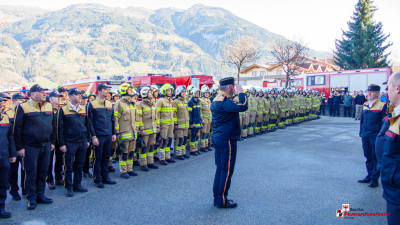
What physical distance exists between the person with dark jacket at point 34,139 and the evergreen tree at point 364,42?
3755 centimetres

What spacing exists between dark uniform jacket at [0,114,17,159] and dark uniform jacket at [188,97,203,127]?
5.15m

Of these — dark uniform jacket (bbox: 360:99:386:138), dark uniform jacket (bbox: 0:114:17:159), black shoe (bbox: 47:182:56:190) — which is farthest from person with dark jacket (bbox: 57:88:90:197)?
dark uniform jacket (bbox: 360:99:386:138)

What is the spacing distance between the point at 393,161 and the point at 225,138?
2542 millimetres

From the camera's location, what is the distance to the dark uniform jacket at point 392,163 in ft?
7.60

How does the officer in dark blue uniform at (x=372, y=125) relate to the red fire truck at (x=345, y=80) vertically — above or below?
below

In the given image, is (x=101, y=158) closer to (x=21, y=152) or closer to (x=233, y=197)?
(x=21, y=152)

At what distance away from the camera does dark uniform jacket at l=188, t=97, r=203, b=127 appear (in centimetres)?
886

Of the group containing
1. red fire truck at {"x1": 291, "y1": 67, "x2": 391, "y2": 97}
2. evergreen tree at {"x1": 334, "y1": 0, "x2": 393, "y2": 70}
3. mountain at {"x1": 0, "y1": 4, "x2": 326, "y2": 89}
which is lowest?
red fire truck at {"x1": 291, "y1": 67, "x2": 391, "y2": 97}

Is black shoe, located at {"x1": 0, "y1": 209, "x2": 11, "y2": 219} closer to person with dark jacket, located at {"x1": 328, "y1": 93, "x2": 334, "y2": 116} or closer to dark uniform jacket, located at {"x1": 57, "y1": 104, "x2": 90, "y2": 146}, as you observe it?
dark uniform jacket, located at {"x1": 57, "y1": 104, "x2": 90, "y2": 146}

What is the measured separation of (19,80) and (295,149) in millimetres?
88707

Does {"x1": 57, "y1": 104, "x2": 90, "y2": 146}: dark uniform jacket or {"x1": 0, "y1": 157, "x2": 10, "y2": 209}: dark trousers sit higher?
{"x1": 57, "y1": 104, "x2": 90, "y2": 146}: dark uniform jacket

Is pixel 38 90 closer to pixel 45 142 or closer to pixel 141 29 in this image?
pixel 45 142

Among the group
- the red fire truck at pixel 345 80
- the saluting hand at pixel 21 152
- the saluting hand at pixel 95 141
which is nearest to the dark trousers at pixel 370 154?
the saluting hand at pixel 95 141

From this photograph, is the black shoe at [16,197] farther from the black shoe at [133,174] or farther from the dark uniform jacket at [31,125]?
the black shoe at [133,174]
